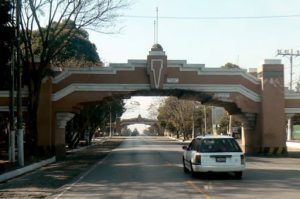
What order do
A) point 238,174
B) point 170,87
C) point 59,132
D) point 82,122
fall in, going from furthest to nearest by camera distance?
point 82,122 < point 59,132 < point 170,87 < point 238,174

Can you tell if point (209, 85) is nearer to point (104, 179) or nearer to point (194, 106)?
point (104, 179)

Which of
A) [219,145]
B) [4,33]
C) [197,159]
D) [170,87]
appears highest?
[4,33]

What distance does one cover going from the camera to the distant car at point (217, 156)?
20516 millimetres

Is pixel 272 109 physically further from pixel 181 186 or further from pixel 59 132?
pixel 181 186

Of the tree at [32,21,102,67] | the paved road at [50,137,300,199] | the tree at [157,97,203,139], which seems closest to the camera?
the paved road at [50,137,300,199]

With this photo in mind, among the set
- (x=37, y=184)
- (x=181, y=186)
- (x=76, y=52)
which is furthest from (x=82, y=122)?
(x=181, y=186)

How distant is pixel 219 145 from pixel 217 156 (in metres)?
0.65

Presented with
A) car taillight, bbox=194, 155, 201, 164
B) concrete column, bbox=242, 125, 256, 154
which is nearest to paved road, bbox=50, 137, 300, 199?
car taillight, bbox=194, 155, 201, 164

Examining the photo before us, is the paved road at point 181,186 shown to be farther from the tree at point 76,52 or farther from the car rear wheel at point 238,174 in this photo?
the tree at point 76,52

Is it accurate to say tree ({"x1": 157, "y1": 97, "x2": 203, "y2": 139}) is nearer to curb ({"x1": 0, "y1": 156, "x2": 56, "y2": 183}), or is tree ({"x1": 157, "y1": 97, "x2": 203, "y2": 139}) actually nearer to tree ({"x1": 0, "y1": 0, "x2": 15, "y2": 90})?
curb ({"x1": 0, "y1": 156, "x2": 56, "y2": 183})

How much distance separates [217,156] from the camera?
20594mm

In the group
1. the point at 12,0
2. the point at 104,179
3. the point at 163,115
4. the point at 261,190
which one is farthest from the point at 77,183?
the point at 163,115

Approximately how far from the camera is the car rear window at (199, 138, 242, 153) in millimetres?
20891

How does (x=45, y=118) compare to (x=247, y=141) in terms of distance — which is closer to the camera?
(x=45, y=118)
